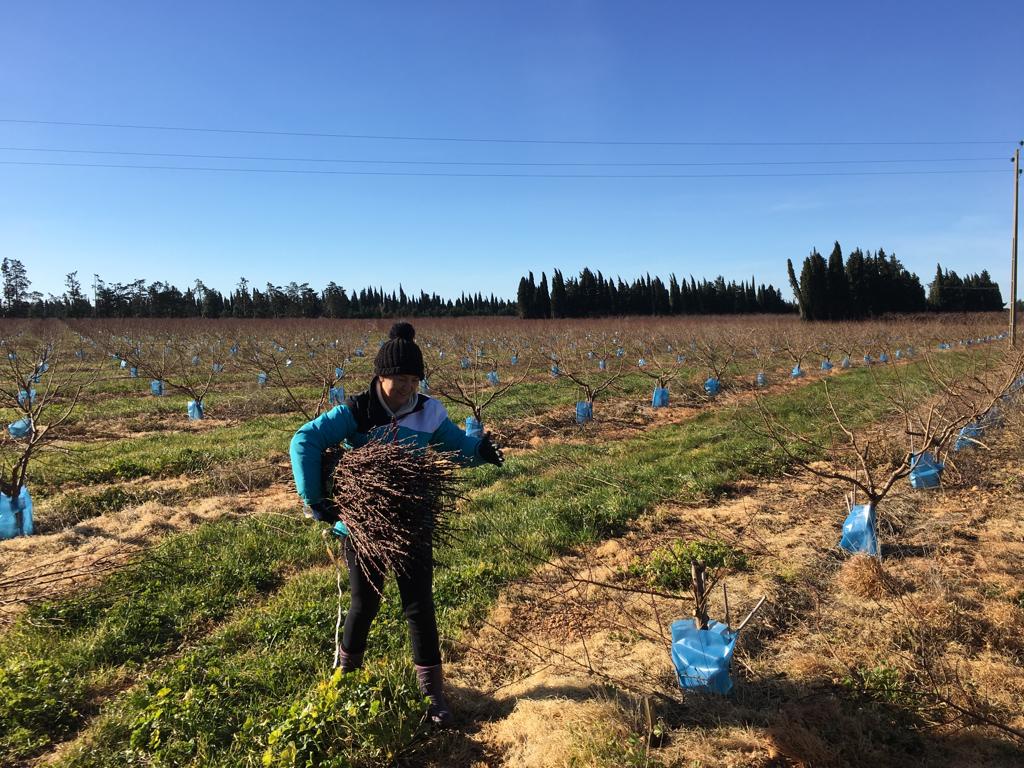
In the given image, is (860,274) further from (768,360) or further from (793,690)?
(793,690)

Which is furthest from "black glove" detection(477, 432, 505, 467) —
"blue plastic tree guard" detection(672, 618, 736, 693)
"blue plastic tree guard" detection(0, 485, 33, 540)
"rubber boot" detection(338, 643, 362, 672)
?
"blue plastic tree guard" detection(0, 485, 33, 540)

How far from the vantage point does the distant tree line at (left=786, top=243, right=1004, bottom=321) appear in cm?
3738

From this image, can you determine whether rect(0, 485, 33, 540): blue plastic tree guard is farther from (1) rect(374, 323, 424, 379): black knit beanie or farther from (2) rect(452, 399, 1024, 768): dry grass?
(1) rect(374, 323, 424, 379): black knit beanie

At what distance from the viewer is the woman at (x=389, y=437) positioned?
2205mm

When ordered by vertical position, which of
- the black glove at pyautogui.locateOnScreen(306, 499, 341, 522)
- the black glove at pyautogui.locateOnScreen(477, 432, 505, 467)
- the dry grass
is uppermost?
the black glove at pyautogui.locateOnScreen(477, 432, 505, 467)

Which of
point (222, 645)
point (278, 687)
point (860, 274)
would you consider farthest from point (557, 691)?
point (860, 274)

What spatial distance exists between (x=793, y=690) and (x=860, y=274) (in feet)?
144

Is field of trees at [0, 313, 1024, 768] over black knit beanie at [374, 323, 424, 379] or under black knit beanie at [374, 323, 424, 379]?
under

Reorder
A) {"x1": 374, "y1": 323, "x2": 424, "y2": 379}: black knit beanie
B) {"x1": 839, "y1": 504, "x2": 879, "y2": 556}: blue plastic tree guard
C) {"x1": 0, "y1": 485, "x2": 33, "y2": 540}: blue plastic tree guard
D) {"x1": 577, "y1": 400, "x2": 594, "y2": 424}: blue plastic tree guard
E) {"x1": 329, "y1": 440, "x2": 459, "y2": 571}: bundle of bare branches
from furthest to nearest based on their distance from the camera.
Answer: {"x1": 577, "y1": 400, "x2": 594, "y2": 424}: blue plastic tree guard → {"x1": 0, "y1": 485, "x2": 33, "y2": 540}: blue plastic tree guard → {"x1": 839, "y1": 504, "x2": 879, "y2": 556}: blue plastic tree guard → {"x1": 374, "y1": 323, "x2": 424, "y2": 379}: black knit beanie → {"x1": 329, "y1": 440, "x2": 459, "y2": 571}: bundle of bare branches

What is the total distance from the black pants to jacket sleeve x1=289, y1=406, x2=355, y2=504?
0.30m

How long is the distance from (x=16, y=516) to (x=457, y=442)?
15.4ft

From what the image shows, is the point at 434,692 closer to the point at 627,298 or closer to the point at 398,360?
the point at 398,360

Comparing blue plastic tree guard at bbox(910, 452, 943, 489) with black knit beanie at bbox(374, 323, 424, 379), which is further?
blue plastic tree guard at bbox(910, 452, 943, 489)

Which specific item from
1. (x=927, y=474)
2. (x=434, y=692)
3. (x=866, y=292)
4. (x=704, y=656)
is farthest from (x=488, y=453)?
(x=866, y=292)
